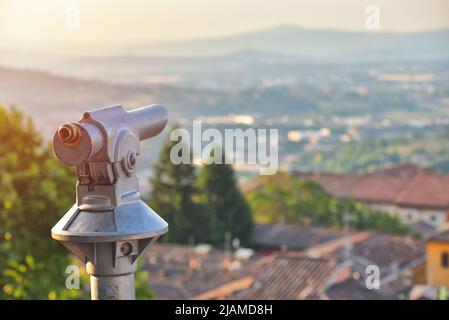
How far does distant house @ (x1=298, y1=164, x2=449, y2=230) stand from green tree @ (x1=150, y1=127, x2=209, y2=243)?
15315 mm

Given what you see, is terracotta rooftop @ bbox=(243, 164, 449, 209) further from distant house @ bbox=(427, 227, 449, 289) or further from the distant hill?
distant house @ bbox=(427, 227, 449, 289)

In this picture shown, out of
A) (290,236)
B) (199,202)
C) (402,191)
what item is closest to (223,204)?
(199,202)

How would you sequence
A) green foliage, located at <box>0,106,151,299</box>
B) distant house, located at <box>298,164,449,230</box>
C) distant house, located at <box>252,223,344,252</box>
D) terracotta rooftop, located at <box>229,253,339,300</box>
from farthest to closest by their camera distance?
distant house, located at <box>298,164,449,230</box> < distant house, located at <box>252,223,344,252</box> < terracotta rooftop, located at <box>229,253,339,300</box> < green foliage, located at <box>0,106,151,299</box>

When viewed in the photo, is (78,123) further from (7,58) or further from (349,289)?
(7,58)

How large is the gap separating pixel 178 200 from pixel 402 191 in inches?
825

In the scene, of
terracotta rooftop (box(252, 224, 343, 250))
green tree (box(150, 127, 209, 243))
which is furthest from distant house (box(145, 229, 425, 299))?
green tree (box(150, 127, 209, 243))

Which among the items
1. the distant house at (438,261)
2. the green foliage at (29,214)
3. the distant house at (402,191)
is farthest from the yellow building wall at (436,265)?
the distant house at (402,191)

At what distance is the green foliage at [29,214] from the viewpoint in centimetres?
1480

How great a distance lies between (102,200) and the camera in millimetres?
3078

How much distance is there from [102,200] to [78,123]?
0.25 m

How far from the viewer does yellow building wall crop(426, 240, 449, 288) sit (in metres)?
32.3

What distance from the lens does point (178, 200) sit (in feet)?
163

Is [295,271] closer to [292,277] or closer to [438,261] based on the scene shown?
[292,277]
